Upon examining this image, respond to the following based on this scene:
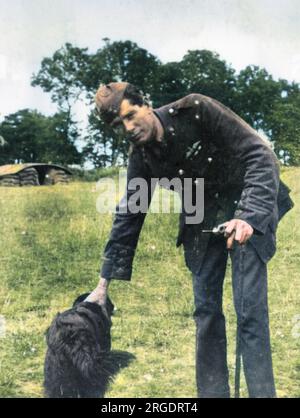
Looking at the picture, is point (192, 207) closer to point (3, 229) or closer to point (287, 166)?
point (287, 166)

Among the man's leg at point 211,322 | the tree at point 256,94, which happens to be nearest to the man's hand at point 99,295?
the man's leg at point 211,322

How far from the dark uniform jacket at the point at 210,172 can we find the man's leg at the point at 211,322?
9 cm

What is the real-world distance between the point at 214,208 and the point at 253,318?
739 mm

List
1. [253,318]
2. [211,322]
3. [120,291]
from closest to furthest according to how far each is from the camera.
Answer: [253,318] < [211,322] < [120,291]

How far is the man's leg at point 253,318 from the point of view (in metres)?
→ 3.51

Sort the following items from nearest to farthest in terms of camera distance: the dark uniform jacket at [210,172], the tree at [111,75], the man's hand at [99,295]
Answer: the dark uniform jacket at [210,172] → the man's hand at [99,295] → the tree at [111,75]

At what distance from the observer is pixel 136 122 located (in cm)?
369

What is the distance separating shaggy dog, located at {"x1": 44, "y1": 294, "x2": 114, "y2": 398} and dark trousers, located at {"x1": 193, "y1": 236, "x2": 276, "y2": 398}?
0.62m

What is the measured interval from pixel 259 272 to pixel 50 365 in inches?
58.0

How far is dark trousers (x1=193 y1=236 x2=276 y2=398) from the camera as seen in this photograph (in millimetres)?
3520

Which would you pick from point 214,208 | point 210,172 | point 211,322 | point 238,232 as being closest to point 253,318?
point 211,322

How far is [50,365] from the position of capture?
3.92 metres

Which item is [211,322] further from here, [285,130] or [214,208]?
[285,130]

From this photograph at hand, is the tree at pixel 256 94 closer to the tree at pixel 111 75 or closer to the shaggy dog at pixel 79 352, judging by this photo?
the tree at pixel 111 75
